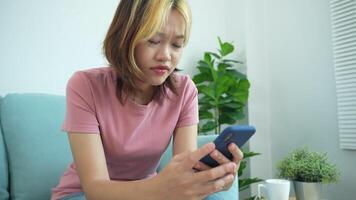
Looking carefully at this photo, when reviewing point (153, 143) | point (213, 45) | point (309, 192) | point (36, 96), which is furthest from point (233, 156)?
point (213, 45)

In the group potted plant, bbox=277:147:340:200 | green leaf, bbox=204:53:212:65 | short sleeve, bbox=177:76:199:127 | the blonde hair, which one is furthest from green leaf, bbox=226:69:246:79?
the blonde hair

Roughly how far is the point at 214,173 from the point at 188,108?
16.3 inches

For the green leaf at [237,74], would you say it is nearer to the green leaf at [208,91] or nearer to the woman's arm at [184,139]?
the green leaf at [208,91]

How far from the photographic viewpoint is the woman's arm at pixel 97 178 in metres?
0.67

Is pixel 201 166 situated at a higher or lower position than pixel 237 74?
lower

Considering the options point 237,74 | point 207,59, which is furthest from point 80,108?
point 237,74

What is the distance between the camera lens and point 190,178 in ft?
2.03

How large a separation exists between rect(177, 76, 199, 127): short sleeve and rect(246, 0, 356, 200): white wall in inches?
39.0

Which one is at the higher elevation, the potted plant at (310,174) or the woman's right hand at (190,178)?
the woman's right hand at (190,178)

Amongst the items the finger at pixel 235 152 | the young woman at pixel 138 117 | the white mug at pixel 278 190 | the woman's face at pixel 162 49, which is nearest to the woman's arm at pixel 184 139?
the young woman at pixel 138 117

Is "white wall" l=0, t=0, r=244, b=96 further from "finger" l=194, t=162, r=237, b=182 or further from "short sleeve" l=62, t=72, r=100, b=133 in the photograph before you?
"finger" l=194, t=162, r=237, b=182

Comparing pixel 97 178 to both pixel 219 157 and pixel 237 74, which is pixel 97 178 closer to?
pixel 219 157

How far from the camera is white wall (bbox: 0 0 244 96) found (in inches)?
61.9

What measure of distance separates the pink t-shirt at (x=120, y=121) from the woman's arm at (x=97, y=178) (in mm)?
31
